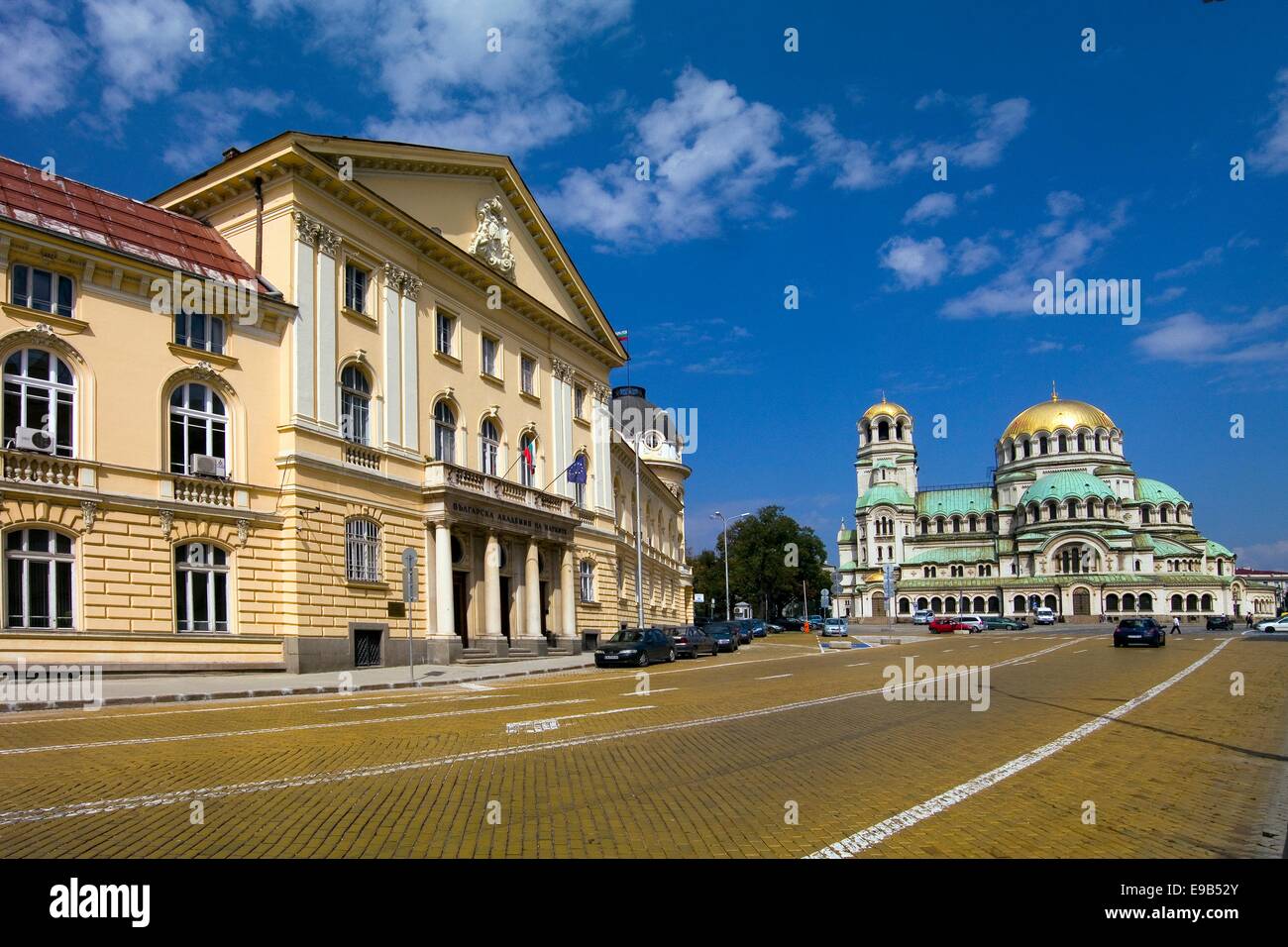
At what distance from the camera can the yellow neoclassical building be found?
73.2 ft

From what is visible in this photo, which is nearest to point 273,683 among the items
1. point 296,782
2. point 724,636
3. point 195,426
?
point 195,426

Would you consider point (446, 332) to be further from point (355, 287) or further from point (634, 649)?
point (634, 649)

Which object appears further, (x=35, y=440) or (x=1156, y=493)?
(x=1156, y=493)

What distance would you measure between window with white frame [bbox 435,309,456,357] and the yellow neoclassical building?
0.13 metres

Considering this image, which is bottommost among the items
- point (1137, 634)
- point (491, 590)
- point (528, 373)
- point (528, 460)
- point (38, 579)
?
point (1137, 634)

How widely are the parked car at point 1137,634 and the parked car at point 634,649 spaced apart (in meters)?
20.1

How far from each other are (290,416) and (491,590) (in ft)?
34.9

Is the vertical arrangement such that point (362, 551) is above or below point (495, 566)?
above

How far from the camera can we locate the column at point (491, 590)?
35.1 metres

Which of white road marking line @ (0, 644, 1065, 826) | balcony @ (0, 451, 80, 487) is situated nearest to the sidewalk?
balcony @ (0, 451, 80, 487)

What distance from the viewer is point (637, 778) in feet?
31.2
